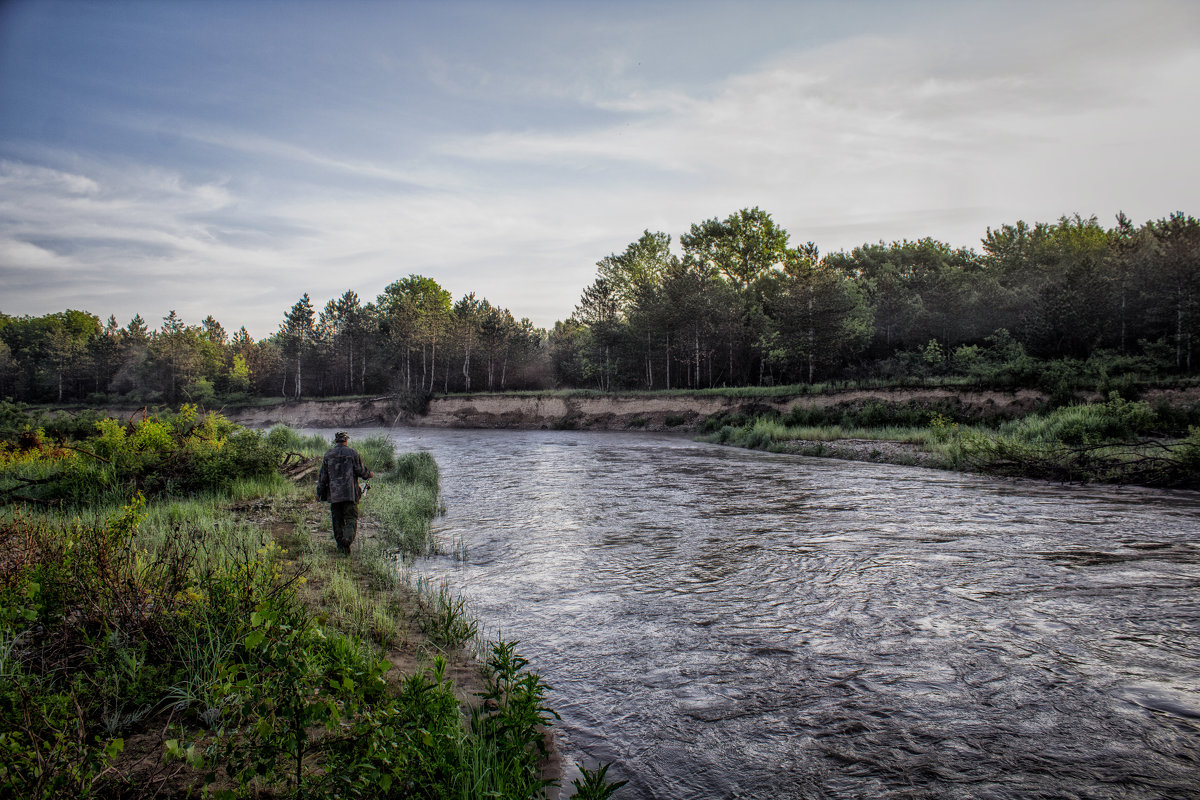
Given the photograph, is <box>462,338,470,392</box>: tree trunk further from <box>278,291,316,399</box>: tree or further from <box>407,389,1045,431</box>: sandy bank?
<box>278,291,316,399</box>: tree

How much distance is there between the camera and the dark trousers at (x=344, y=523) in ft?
33.1

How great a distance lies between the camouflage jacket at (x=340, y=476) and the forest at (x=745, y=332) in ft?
97.8

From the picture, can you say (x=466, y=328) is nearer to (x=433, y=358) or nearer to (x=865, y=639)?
(x=433, y=358)

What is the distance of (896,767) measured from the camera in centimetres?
440

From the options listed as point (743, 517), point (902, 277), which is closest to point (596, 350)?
point (902, 277)

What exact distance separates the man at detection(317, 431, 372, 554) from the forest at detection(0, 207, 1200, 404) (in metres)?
29.9

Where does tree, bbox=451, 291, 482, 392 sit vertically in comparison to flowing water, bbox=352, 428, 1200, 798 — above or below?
above

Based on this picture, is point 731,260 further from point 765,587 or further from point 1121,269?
point 765,587

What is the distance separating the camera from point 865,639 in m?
6.65

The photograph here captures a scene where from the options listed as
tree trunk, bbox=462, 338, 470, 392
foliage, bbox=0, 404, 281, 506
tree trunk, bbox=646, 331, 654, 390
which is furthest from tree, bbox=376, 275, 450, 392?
foliage, bbox=0, 404, 281, 506

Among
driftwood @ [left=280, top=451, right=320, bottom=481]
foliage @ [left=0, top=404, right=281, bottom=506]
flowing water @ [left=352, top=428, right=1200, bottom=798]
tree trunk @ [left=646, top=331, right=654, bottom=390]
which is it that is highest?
tree trunk @ [left=646, top=331, right=654, bottom=390]

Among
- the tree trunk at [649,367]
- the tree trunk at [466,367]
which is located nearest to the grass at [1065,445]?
the tree trunk at [649,367]

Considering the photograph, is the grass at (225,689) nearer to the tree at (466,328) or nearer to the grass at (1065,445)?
the grass at (1065,445)

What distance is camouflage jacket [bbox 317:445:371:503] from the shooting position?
9977mm
